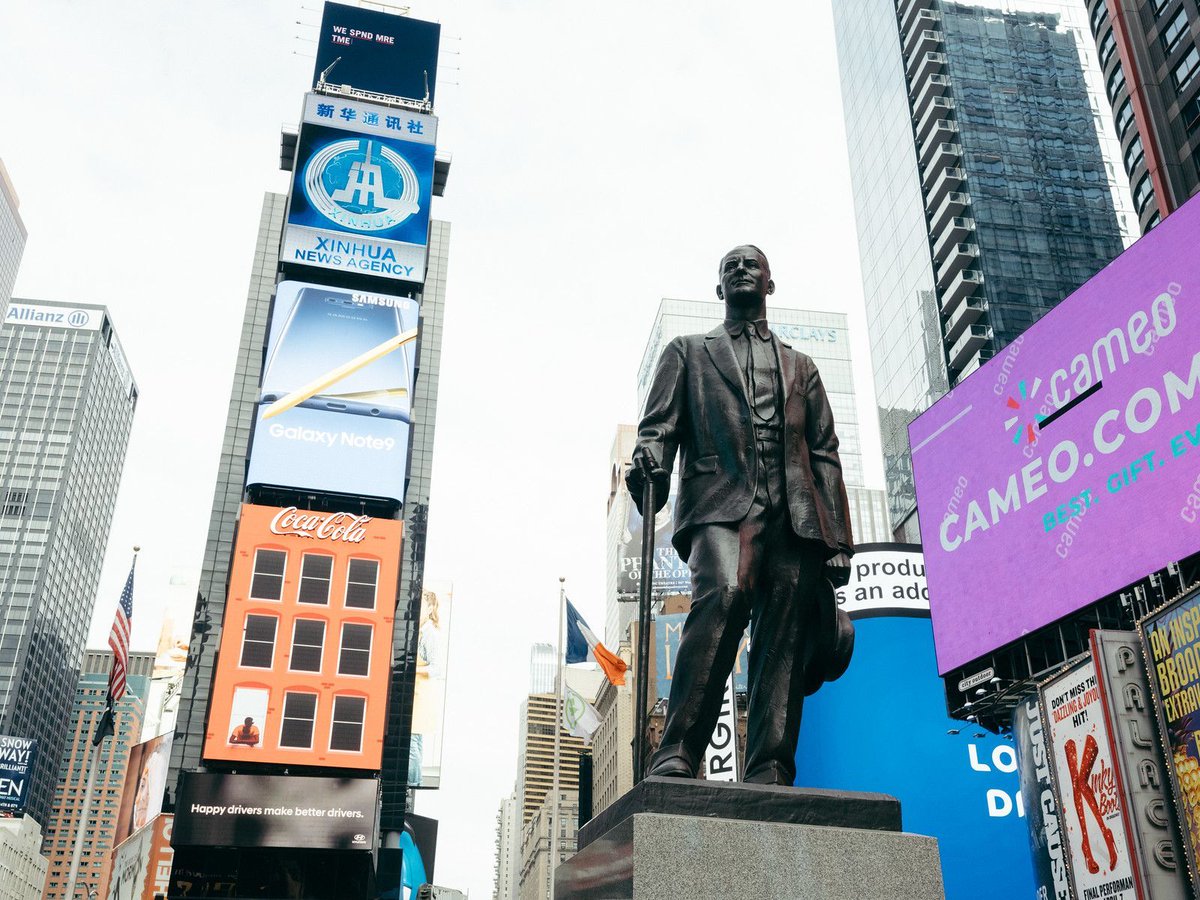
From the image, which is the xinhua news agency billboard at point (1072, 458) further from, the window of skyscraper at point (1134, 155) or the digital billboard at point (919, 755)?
the window of skyscraper at point (1134, 155)

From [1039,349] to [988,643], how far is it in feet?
22.7

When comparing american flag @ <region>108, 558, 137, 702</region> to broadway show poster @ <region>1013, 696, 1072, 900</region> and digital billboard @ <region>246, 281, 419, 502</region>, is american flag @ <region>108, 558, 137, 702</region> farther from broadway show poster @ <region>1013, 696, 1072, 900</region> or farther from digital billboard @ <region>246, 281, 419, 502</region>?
broadway show poster @ <region>1013, 696, 1072, 900</region>

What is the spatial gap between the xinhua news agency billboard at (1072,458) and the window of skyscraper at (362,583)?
789 inches

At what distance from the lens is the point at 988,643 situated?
26.1 metres

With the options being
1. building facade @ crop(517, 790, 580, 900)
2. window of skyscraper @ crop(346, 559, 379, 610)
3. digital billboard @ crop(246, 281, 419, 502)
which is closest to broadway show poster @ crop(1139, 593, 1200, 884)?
window of skyscraper @ crop(346, 559, 379, 610)

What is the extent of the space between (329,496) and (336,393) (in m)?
4.02

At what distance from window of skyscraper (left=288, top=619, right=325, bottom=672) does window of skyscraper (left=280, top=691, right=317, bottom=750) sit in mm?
968

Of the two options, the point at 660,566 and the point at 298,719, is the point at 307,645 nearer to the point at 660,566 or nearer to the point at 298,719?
the point at 298,719

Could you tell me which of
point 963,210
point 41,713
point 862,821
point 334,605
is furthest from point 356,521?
point 41,713

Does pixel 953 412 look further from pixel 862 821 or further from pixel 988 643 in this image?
pixel 862 821

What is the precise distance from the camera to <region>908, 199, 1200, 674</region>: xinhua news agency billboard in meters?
21.1

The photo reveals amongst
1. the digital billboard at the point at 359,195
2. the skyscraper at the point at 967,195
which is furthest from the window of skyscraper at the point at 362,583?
the skyscraper at the point at 967,195

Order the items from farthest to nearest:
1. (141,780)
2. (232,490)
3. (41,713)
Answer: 1. (41,713)
2. (232,490)
3. (141,780)

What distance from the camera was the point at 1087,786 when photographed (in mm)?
21312
